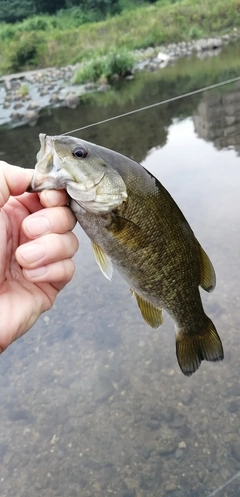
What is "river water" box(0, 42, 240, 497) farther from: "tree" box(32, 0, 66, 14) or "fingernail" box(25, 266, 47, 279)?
"tree" box(32, 0, 66, 14)

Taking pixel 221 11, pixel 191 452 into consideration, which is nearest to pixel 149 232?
pixel 191 452

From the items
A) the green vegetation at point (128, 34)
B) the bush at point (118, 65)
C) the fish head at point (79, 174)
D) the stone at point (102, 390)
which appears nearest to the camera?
the fish head at point (79, 174)

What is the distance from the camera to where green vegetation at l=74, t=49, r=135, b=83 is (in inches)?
598

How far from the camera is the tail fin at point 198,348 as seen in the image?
1841mm

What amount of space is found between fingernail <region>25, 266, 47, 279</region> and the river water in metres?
1.47

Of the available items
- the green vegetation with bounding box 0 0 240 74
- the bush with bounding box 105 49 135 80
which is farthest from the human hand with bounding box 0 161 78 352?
the green vegetation with bounding box 0 0 240 74

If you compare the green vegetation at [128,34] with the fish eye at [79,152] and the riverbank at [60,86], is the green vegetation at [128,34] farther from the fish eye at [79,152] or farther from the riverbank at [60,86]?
the fish eye at [79,152]

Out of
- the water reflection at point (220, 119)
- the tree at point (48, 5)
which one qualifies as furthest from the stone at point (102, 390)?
the tree at point (48, 5)

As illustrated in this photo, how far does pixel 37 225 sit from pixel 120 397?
1.74 metres

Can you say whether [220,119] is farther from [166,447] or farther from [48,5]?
[48,5]

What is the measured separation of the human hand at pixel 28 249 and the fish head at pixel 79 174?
0.17ft

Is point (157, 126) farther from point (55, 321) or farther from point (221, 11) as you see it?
point (221, 11)

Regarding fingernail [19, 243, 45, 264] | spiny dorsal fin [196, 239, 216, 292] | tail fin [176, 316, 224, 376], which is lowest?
tail fin [176, 316, 224, 376]

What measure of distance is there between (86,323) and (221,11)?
84.6 ft
